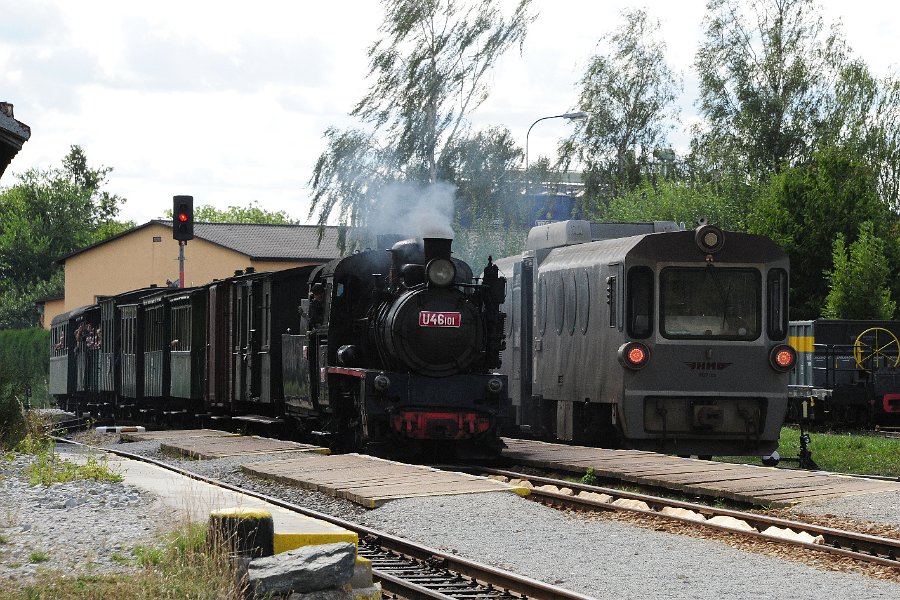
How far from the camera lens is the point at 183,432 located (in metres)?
23.4

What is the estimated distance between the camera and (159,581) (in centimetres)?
751

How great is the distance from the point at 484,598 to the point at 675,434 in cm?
804

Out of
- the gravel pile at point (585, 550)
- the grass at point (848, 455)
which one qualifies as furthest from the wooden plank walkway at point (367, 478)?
the grass at point (848, 455)

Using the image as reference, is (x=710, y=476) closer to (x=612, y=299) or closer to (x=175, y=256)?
(x=612, y=299)

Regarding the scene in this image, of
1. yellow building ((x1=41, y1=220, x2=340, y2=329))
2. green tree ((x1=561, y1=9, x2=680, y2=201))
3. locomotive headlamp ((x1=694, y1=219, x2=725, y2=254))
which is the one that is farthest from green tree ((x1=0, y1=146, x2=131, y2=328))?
locomotive headlamp ((x1=694, y1=219, x2=725, y2=254))

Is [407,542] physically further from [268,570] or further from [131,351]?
[131,351]

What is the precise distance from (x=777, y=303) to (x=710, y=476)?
3.29 m

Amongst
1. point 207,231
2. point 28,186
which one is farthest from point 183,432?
point 28,186

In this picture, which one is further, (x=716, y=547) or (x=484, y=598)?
(x=716, y=547)

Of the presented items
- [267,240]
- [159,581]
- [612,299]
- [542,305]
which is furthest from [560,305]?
[267,240]

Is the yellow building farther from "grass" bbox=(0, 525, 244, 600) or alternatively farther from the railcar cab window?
"grass" bbox=(0, 525, 244, 600)

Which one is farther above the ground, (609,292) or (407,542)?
(609,292)

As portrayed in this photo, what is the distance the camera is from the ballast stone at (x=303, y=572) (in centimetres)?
752

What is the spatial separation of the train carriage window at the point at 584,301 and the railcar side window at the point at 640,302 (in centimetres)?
109
